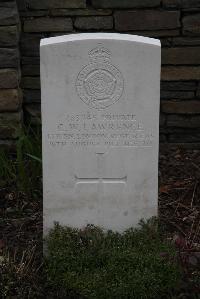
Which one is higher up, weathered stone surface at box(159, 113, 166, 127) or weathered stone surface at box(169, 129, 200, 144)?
weathered stone surface at box(159, 113, 166, 127)

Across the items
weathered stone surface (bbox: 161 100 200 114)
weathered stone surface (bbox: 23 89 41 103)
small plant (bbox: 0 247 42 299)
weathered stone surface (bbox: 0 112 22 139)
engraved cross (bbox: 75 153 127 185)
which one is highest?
weathered stone surface (bbox: 23 89 41 103)

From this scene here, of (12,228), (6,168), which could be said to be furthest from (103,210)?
(6,168)

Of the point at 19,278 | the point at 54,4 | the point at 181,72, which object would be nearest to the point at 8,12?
the point at 54,4

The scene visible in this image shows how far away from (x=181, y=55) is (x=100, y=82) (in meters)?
1.72

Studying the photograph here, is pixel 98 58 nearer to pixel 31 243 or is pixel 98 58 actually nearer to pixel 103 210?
pixel 103 210

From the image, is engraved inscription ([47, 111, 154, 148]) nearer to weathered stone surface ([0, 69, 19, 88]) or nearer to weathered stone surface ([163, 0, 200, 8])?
weathered stone surface ([0, 69, 19, 88])

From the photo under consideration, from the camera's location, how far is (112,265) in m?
3.00

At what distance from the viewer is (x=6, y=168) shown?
4152mm

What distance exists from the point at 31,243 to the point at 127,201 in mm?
671

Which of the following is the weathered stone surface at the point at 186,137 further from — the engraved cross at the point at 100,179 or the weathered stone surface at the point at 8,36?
the engraved cross at the point at 100,179

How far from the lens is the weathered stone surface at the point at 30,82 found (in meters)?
4.73

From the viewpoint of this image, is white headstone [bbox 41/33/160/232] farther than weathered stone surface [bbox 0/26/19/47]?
No

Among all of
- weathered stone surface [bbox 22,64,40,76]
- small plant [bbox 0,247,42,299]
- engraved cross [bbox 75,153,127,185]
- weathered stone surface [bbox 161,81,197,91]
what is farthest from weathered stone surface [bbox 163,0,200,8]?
small plant [bbox 0,247,42,299]

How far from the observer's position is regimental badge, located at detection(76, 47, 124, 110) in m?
3.04
